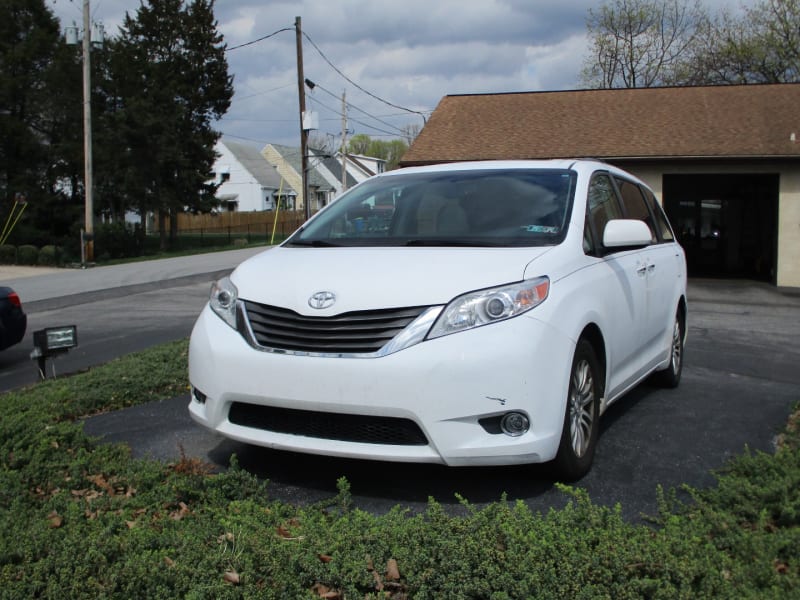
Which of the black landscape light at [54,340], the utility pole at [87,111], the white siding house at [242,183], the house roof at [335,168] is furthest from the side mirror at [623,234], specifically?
the house roof at [335,168]

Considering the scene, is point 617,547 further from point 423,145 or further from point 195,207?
point 195,207

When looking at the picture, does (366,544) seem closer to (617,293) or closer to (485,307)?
(485,307)

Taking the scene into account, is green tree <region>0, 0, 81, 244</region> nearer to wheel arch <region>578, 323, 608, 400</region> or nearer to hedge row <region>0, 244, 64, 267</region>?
hedge row <region>0, 244, 64, 267</region>

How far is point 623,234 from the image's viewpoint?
4688mm

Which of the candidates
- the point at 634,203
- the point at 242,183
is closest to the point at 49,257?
the point at 634,203

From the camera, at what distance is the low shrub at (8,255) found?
89.8ft

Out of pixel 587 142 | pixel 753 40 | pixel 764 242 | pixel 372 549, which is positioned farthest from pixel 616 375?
pixel 753 40

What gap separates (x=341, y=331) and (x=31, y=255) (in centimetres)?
2616

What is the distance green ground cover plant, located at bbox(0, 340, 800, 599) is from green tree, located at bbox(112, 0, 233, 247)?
32.2 meters

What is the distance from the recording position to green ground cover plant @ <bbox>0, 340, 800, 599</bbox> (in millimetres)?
2801

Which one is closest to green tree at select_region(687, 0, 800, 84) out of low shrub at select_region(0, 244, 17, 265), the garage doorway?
the garage doorway

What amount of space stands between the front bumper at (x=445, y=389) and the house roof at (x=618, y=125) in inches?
681

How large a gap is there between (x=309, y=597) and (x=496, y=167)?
330 cm

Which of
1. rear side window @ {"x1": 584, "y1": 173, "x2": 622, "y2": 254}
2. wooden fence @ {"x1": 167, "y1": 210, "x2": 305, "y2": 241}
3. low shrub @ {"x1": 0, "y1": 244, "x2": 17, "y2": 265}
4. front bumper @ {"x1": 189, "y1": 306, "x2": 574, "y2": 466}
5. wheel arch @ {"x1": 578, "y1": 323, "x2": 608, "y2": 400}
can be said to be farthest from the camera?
wooden fence @ {"x1": 167, "y1": 210, "x2": 305, "y2": 241}
